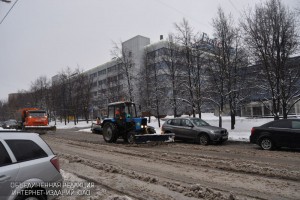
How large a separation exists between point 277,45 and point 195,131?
7.89m

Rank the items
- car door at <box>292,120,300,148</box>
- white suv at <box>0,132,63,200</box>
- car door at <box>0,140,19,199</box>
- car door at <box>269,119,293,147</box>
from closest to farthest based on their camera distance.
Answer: car door at <box>0,140,19,199</box>
white suv at <box>0,132,63,200</box>
car door at <box>292,120,300,148</box>
car door at <box>269,119,293,147</box>

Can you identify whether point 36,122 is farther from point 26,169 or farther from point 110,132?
point 26,169

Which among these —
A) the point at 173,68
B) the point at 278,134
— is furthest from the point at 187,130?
the point at 173,68

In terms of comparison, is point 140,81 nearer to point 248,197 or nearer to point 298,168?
point 298,168

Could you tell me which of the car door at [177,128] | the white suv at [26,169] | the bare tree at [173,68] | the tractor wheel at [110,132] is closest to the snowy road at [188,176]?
the white suv at [26,169]

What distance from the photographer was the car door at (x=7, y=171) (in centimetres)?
416

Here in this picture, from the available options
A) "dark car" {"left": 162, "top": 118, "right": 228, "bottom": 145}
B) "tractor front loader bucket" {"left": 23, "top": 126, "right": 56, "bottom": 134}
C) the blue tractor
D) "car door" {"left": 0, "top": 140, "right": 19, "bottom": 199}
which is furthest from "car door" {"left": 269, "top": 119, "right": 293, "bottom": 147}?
"tractor front loader bucket" {"left": 23, "top": 126, "right": 56, "bottom": 134}

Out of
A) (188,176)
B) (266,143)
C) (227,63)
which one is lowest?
(188,176)

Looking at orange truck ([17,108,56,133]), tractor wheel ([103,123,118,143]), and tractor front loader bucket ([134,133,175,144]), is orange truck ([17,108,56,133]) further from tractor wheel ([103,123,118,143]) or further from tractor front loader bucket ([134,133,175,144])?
tractor front loader bucket ([134,133,175,144])

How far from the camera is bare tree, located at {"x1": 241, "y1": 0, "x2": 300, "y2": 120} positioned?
18828 millimetres

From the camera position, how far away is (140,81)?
34469 mm

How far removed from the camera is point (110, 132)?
18453 mm

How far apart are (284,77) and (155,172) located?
13918 mm

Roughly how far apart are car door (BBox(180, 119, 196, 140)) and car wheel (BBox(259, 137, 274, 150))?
4.04 metres
